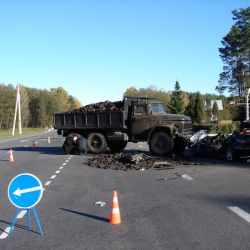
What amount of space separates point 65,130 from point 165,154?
6896 millimetres

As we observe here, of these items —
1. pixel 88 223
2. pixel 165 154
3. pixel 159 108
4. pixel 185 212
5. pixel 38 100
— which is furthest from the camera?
pixel 38 100

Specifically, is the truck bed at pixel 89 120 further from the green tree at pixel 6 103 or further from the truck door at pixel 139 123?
the green tree at pixel 6 103

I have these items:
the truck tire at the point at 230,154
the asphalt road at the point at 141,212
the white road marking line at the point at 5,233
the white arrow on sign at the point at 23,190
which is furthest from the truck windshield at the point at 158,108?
the white arrow on sign at the point at 23,190

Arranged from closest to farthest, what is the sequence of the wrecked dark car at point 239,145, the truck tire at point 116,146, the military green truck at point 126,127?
the wrecked dark car at point 239,145 → the military green truck at point 126,127 → the truck tire at point 116,146

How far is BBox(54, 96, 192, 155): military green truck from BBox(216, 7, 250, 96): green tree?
47487mm

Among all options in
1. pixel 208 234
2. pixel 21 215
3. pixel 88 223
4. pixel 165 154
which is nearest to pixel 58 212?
pixel 21 215

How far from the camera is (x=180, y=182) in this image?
13.7 m

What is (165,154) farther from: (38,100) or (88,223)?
(38,100)

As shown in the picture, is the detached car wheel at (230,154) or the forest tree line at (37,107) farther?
the forest tree line at (37,107)

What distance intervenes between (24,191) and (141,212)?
2660 mm

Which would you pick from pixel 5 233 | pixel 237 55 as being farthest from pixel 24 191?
pixel 237 55

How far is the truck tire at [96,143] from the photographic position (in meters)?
25.0

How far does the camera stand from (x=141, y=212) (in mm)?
9250

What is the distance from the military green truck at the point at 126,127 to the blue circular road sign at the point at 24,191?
1495 cm
